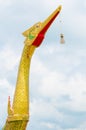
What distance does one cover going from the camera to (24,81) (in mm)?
17031

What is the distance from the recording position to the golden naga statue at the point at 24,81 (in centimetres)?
1631

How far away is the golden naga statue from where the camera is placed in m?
16.3

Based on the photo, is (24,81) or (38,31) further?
(38,31)

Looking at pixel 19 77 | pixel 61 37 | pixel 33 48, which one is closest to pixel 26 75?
pixel 19 77

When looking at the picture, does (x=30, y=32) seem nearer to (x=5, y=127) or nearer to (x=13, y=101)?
(x=13, y=101)

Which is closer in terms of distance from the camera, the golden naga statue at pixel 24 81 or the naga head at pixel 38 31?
the golden naga statue at pixel 24 81

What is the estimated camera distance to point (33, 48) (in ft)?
58.0

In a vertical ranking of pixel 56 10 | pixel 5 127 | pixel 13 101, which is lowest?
pixel 5 127

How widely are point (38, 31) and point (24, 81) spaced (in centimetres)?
250

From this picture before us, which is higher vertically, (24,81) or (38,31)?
(38,31)

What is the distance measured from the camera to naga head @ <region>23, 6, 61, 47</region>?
16844 mm

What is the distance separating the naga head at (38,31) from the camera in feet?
55.3

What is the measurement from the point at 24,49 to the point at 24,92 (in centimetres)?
230

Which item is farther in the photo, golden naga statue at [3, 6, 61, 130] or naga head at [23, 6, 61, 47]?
naga head at [23, 6, 61, 47]
